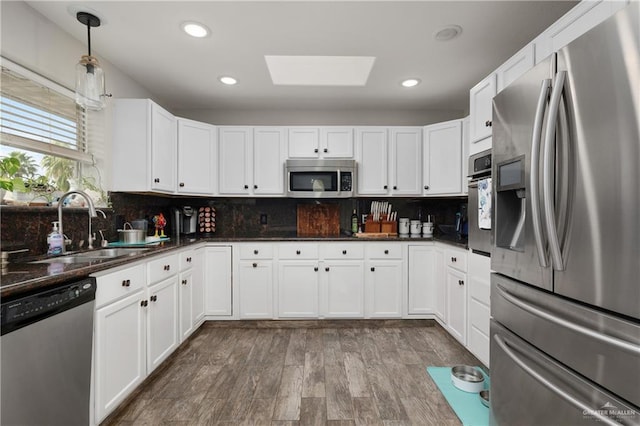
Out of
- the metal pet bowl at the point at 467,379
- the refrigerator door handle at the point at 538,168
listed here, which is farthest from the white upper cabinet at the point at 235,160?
the refrigerator door handle at the point at 538,168

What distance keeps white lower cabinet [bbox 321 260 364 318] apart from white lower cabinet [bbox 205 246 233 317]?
103 centimetres

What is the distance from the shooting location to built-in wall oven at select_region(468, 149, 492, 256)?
202 centimetres

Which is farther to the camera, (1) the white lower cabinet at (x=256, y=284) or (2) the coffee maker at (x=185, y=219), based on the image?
(2) the coffee maker at (x=185, y=219)

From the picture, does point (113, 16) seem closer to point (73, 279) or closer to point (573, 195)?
point (73, 279)

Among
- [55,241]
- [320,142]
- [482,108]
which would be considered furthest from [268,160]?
[482,108]

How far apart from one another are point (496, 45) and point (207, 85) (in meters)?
2.65

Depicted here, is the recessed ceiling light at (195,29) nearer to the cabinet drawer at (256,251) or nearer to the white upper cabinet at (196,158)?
the white upper cabinet at (196,158)

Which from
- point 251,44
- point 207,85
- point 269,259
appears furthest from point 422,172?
point 207,85

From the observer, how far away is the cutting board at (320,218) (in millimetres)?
3803

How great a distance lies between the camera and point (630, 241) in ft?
2.64

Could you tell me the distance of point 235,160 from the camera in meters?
3.50

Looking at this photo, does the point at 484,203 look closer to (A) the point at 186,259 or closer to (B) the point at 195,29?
(B) the point at 195,29

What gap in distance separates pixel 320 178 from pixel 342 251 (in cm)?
88

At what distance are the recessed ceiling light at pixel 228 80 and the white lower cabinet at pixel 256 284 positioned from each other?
1852 millimetres
